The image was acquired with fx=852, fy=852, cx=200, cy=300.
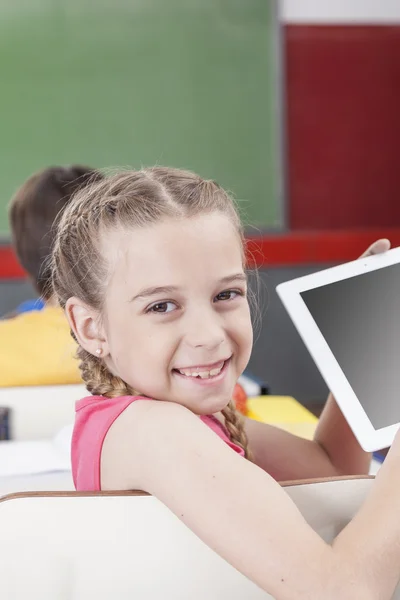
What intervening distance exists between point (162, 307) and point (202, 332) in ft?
0.17

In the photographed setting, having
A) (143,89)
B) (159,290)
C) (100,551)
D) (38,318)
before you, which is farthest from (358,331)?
(143,89)

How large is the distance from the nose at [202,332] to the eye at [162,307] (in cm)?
2

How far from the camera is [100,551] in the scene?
729 millimetres

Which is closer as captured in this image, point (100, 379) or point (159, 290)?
point (159, 290)

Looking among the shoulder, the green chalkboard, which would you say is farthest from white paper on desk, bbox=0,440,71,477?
the green chalkboard

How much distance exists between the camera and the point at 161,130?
384cm

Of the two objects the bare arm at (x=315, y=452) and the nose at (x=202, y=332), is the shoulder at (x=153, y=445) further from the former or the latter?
the bare arm at (x=315, y=452)

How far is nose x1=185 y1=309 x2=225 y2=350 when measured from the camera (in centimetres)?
85

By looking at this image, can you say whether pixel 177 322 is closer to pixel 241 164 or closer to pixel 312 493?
pixel 312 493

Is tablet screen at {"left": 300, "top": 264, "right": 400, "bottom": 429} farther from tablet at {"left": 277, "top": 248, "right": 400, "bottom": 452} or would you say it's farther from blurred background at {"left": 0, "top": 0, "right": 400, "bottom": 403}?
blurred background at {"left": 0, "top": 0, "right": 400, "bottom": 403}

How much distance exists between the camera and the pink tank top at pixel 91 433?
0.85m

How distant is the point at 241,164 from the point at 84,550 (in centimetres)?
331

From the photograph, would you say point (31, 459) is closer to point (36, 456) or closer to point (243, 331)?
point (36, 456)

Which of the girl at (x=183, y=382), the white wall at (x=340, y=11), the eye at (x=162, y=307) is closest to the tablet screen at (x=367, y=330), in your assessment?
the girl at (x=183, y=382)
